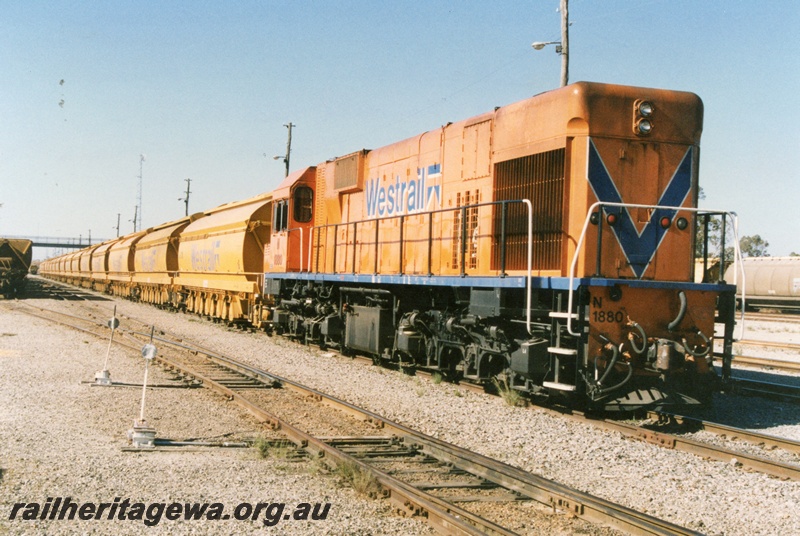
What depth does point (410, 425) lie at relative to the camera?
329 inches

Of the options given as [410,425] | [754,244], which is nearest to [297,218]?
[410,425]

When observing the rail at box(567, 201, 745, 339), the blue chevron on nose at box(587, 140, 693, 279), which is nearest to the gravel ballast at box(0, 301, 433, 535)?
the rail at box(567, 201, 745, 339)

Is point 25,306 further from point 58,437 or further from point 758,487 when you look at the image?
point 758,487

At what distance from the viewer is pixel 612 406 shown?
8250 millimetres

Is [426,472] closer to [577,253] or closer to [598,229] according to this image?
[577,253]

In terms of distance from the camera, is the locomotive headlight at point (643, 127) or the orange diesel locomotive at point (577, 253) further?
the locomotive headlight at point (643, 127)

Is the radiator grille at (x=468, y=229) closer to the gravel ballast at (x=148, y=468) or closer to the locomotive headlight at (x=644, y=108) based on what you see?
the locomotive headlight at (x=644, y=108)

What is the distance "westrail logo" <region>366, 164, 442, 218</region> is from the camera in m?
11.7

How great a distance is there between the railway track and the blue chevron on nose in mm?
3525

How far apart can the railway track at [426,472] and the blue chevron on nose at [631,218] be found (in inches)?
139

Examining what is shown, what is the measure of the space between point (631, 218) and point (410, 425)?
12.1ft

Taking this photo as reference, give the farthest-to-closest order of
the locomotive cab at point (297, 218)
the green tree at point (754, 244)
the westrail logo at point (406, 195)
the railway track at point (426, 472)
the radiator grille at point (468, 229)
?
→ 1. the green tree at point (754, 244)
2. the locomotive cab at point (297, 218)
3. the westrail logo at point (406, 195)
4. the radiator grille at point (468, 229)
5. the railway track at point (426, 472)

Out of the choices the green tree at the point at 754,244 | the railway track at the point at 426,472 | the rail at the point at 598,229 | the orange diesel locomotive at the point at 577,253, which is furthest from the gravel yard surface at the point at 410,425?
the green tree at the point at 754,244

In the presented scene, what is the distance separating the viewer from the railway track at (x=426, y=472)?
4945 millimetres
